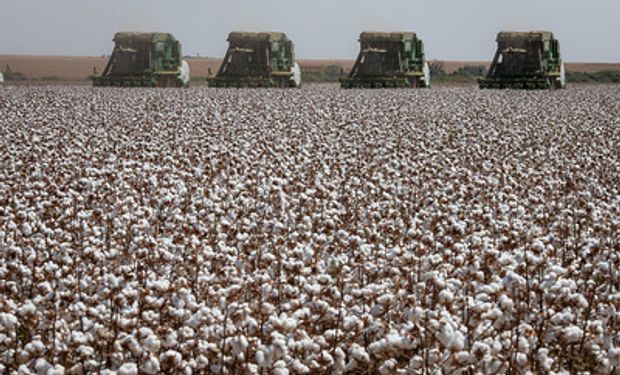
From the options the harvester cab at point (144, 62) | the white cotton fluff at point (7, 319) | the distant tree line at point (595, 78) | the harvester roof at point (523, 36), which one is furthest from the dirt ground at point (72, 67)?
the white cotton fluff at point (7, 319)

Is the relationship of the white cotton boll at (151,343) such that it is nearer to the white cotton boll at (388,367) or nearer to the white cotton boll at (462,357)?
the white cotton boll at (388,367)

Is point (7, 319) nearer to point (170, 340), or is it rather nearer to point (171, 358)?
point (170, 340)

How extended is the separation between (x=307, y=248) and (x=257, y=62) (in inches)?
1261

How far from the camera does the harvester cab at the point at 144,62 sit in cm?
3634

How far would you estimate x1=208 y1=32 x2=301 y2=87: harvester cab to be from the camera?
36.5m

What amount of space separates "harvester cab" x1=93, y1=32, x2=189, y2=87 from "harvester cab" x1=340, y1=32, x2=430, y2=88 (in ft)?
25.4

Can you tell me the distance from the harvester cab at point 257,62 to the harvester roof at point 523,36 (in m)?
9.80

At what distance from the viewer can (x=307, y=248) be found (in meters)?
6.43

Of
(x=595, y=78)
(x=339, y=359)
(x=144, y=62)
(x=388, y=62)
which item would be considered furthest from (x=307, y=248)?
(x=595, y=78)

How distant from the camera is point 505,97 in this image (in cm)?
3016

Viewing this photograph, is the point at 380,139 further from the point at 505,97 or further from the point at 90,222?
the point at 505,97

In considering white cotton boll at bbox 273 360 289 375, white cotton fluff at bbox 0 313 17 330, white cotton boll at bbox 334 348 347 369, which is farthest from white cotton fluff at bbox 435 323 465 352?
white cotton fluff at bbox 0 313 17 330

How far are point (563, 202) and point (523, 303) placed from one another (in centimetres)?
515

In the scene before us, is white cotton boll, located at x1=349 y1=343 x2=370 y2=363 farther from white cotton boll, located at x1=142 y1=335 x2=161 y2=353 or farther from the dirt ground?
the dirt ground
